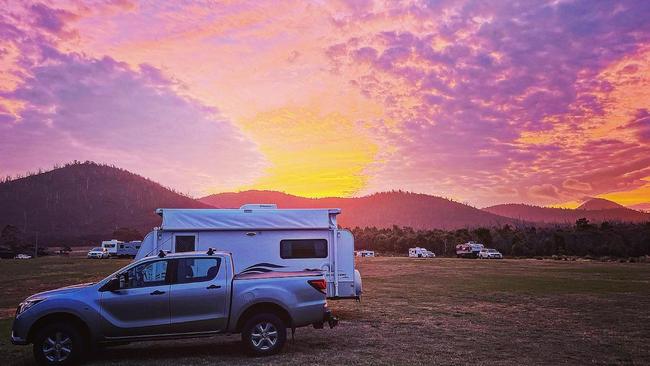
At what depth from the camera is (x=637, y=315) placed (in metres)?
16.6

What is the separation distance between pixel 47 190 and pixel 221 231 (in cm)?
14020

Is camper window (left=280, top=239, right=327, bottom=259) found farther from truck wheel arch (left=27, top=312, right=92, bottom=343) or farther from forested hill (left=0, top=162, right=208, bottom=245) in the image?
forested hill (left=0, top=162, right=208, bottom=245)

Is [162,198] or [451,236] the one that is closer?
[451,236]

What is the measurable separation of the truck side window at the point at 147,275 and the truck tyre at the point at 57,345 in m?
1.32

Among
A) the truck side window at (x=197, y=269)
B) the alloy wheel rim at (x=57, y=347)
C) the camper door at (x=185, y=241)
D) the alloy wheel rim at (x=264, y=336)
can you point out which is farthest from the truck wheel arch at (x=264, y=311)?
the camper door at (x=185, y=241)

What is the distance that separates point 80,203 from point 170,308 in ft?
442

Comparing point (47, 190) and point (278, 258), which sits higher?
point (47, 190)

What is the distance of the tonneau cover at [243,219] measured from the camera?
15469 millimetres

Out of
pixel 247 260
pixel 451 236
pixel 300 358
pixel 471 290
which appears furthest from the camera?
pixel 451 236

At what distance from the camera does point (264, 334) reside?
34.9 ft

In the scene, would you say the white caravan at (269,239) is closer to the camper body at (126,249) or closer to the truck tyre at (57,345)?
the truck tyre at (57,345)

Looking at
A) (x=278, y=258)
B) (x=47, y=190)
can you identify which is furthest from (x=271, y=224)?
(x=47, y=190)

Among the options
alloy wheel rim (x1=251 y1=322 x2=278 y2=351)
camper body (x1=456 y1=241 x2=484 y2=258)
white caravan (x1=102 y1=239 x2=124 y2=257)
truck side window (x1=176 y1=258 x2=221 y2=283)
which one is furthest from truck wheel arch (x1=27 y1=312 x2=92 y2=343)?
camper body (x1=456 y1=241 x2=484 y2=258)

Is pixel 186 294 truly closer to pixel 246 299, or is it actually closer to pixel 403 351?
pixel 246 299
